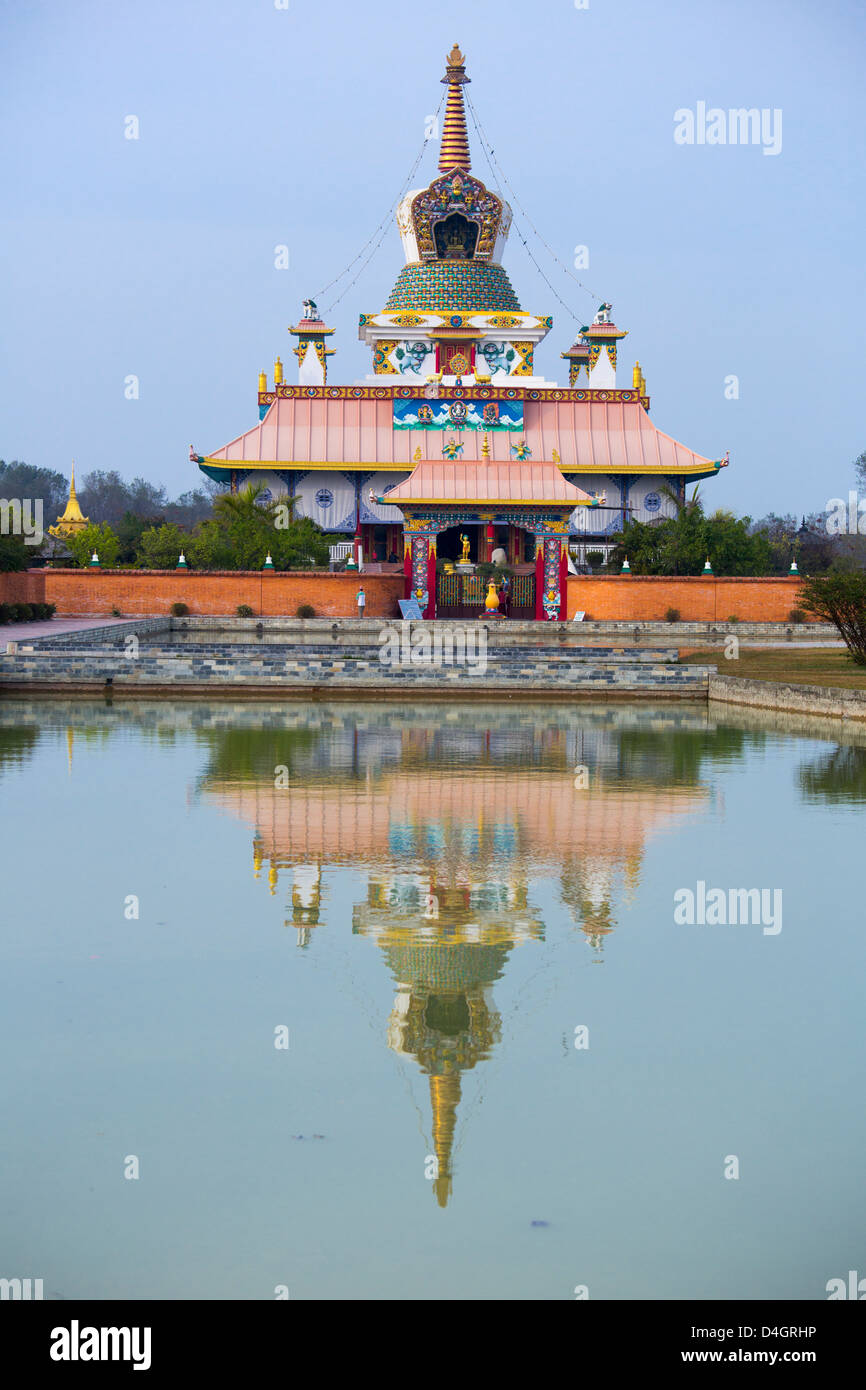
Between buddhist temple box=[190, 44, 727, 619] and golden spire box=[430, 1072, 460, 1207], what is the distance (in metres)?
34.9

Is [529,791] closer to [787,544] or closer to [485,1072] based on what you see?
[485,1072]

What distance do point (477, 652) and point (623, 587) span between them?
9062mm

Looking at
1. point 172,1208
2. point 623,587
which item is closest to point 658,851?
point 172,1208

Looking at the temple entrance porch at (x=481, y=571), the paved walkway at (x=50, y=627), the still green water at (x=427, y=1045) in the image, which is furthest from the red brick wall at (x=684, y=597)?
the still green water at (x=427, y=1045)

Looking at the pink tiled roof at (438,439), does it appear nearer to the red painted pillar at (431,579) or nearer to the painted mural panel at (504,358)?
the painted mural panel at (504,358)

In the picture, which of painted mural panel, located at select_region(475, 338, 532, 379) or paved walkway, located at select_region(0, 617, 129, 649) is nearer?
paved walkway, located at select_region(0, 617, 129, 649)

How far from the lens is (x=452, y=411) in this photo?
49625mm

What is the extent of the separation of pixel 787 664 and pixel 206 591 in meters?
17.2

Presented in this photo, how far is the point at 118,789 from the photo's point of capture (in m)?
15.8

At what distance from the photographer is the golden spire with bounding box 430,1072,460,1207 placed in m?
6.41

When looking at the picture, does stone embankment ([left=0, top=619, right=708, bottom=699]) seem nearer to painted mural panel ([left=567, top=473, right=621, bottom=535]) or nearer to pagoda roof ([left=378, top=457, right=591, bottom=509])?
pagoda roof ([left=378, top=457, right=591, bottom=509])

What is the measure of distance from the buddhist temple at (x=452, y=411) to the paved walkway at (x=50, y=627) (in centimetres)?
956

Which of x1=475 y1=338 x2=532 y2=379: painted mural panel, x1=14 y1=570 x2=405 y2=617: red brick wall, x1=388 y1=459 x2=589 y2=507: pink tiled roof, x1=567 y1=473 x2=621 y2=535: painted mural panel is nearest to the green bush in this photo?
x1=388 y1=459 x2=589 y2=507: pink tiled roof

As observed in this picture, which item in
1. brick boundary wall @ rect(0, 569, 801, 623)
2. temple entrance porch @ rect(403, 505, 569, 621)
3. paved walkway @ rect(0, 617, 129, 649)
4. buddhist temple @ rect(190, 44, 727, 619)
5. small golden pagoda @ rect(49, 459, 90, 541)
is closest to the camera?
paved walkway @ rect(0, 617, 129, 649)
